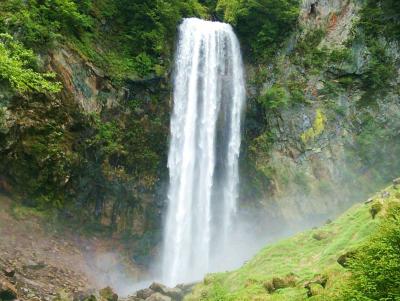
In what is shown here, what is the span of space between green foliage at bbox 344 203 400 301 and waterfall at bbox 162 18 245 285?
48.6 ft

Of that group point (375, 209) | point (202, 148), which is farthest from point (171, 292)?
point (202, 148)

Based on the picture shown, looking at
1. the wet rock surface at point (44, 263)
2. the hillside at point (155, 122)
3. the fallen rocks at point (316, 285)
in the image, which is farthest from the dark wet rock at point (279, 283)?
the hillside at point (155, 122)

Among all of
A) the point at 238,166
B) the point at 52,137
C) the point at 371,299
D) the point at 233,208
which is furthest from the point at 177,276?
the point at 371,299

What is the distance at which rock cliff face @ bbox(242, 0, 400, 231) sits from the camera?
23438 mm

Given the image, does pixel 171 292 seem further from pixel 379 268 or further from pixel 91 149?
pixel 379 268

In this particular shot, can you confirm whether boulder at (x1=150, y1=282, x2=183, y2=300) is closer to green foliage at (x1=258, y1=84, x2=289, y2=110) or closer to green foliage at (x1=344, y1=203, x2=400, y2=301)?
green foliage at (x1=344, y1=203, x2=400, y2=301)

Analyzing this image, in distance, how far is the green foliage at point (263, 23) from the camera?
25.2 metres

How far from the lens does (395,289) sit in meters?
6.35

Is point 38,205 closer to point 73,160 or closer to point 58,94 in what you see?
point 73,160

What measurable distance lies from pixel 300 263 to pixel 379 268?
6435 mm

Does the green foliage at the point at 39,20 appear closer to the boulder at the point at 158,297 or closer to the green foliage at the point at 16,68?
the green foliage at the point at 16,68

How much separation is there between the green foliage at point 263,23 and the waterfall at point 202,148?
33.0 inches

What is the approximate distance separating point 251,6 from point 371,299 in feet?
72.1

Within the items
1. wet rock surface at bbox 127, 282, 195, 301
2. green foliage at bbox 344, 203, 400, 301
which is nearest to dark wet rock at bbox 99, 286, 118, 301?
wet rock surface at bbox 127, 282, 195, 301
